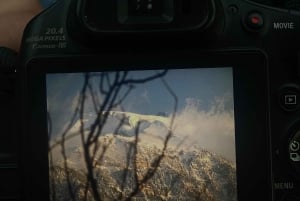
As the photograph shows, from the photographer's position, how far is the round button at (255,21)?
22.9 inches

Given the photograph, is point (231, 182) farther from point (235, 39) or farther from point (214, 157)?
point (235, 39)

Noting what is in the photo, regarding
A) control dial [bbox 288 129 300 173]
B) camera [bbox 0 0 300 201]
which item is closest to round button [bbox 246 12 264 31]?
camera [bbox 0 0 300 201]

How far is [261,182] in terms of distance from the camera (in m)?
0.58

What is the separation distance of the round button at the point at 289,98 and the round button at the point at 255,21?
64 millimetres

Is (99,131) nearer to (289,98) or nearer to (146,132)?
(146,132)

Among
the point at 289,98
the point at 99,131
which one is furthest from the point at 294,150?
the point at 99,131

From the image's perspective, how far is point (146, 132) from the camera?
585 mm

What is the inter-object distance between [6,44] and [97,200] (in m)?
0.22

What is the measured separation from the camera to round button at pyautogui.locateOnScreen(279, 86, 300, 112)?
58cm

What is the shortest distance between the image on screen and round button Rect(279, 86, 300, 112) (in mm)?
51

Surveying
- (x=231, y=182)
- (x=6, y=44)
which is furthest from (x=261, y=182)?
(x=6, y=44)

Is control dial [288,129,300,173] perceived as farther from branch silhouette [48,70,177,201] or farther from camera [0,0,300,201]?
branch silhouette [48,70,177,201]

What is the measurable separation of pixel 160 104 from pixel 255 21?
12cm

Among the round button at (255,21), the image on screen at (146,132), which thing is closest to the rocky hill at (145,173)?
the image on screen at (146,132)
